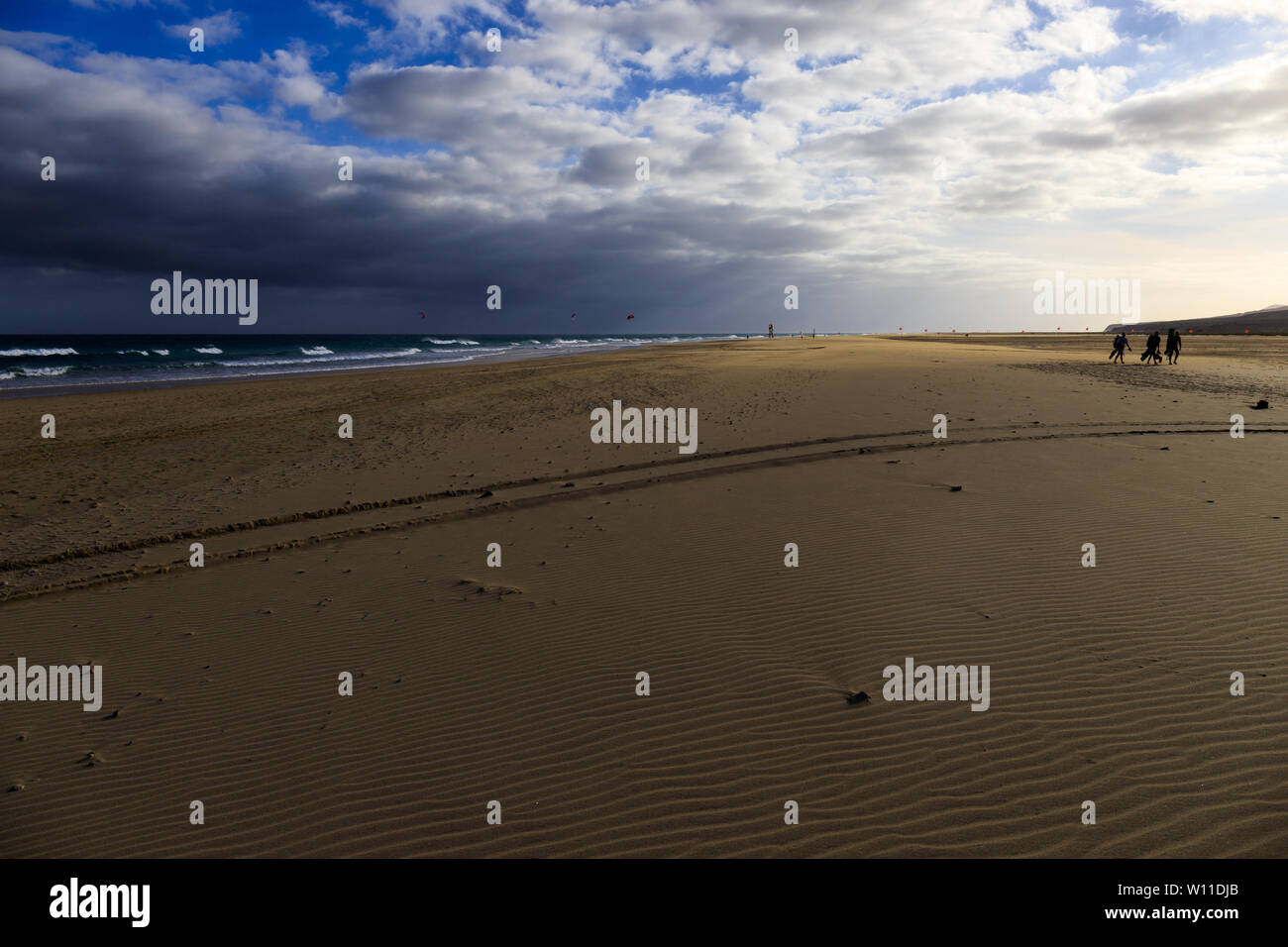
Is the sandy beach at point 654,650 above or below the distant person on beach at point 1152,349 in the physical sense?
below

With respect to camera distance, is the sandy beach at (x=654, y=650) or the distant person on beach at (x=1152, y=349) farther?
the distant person on beach at (x=1152, y=349)

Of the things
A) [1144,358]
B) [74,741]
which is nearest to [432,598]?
[74,741]

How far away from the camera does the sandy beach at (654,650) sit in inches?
168

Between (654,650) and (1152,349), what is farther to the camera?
(1152,349)

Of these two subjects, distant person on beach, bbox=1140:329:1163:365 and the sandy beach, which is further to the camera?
distant person on beach, bbox=1140:329:1163:365

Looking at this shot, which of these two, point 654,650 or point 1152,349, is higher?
point 1152,349

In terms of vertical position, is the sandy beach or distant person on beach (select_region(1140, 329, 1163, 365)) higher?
distant person on beach (select_region(1140, 329, 1163, 365))

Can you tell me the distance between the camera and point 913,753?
4750mm

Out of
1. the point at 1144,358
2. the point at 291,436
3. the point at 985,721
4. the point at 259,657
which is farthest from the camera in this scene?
the point at 1144,358

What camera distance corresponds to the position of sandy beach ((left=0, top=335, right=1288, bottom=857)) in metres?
4.27

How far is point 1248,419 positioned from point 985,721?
1866 centimetres

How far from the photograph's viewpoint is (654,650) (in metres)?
6.46

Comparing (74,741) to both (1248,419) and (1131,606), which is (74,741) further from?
(1248,419)

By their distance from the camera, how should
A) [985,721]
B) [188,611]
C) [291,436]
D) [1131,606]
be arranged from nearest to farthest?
[985,721], [1131,606], [188,611], [291,436]
